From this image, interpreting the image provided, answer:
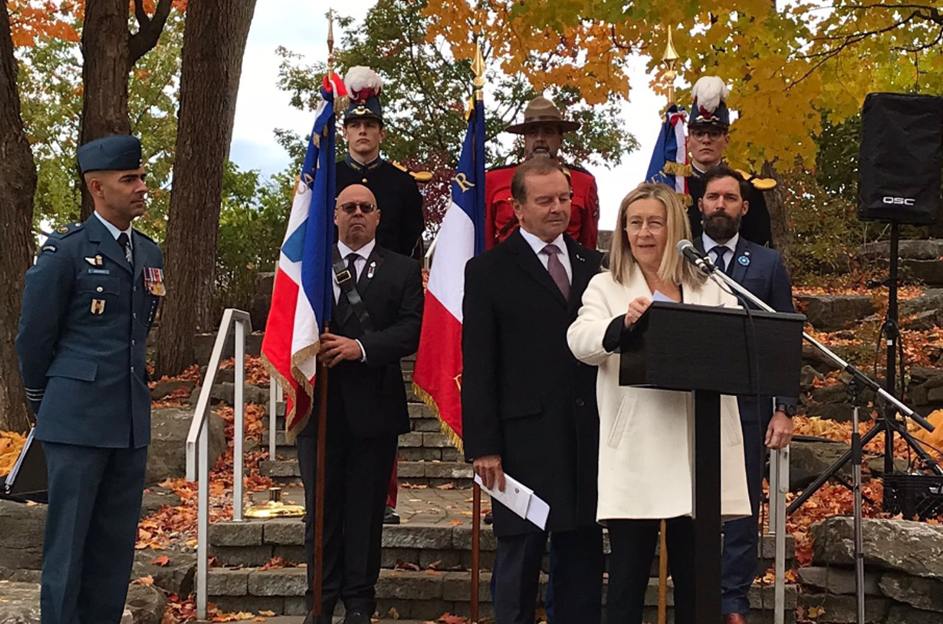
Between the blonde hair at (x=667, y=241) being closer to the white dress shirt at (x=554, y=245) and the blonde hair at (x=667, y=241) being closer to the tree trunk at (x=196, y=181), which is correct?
the white dress shirt at (x=554, y=245)

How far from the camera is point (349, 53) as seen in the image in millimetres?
16969

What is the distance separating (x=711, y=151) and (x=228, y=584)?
10.2ft

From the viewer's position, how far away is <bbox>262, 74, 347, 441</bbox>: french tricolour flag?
5160mm

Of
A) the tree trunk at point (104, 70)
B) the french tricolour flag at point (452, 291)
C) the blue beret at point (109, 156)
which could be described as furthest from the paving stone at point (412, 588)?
the tree trunk at point (104, 70)

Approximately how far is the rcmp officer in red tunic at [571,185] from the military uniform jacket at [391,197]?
0.47m

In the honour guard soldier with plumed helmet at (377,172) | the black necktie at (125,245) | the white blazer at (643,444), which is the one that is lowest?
the white blazer at (643,444)

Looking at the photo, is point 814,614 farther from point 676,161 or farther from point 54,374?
point 54,374

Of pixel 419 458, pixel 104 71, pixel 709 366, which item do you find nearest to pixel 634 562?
pixel 709 366

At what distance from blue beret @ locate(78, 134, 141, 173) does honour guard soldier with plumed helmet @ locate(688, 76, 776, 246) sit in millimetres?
2490

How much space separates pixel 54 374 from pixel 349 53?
1315cm

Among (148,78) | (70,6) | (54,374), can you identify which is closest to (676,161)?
(54,374)

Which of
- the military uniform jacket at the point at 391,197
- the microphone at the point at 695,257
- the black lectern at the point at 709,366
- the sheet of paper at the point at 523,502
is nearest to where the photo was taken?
the black lectern at the point at 709,366

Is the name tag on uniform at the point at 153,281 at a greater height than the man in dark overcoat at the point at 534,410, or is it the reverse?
the name tag on uniform at the point at 153,281

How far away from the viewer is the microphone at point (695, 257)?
12.0 ft
